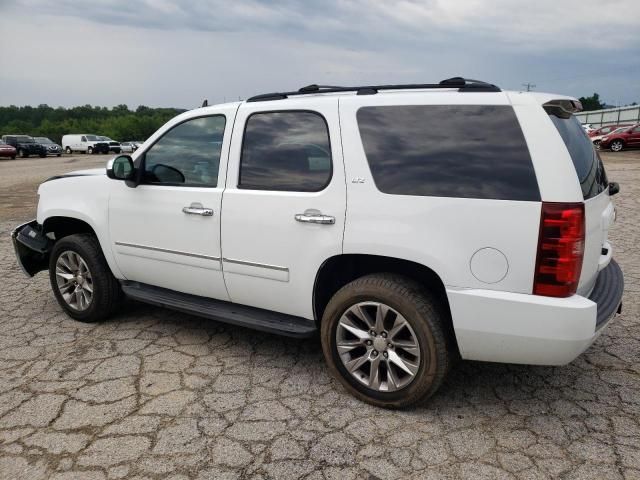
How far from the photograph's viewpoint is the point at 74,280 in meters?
4.27

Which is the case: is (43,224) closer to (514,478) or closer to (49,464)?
(49,464)

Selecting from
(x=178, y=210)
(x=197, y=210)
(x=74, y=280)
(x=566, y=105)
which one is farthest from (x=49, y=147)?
(x=566, y=105)

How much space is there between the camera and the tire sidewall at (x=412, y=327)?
8.81 ft

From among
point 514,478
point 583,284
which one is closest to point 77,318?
point 514,478

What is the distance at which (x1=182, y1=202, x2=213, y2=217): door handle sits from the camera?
10.9ft

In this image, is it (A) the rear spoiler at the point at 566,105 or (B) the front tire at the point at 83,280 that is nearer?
(A) the rear spoiler at the point at 566,105

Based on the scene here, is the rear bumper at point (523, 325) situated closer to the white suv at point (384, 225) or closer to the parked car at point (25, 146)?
the white suv at point (384, 225)

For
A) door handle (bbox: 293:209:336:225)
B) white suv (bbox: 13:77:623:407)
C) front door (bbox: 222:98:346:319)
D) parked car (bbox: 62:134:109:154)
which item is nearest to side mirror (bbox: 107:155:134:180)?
white suv (bbox: 13:77:623:407)

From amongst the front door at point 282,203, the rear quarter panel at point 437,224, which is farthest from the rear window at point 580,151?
the front door at point 282,203

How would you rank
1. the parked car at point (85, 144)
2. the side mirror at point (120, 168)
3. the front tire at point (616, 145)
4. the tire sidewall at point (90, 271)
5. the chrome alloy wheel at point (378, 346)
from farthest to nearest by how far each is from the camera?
the parked car at point (85, 144) < the front tire at point (616, 145) < the tire sidewall at point (90, 271) < the side mirror at point (120, 168) < the chrome alloy wheel at point (378, 346)

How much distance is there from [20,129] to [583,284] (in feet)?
371

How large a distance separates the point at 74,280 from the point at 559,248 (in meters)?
3.75

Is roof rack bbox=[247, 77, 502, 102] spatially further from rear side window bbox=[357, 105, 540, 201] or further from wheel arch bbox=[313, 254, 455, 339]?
wheel arch bbox=[313, 254, 455, 339]

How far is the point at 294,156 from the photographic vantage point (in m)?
3.15
